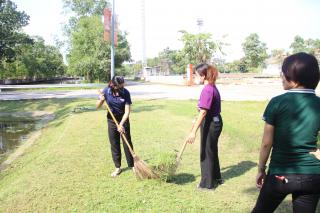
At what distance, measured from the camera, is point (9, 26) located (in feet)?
121

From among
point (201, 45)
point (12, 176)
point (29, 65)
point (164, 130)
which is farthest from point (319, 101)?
point (29, 65)

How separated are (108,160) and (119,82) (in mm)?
2182

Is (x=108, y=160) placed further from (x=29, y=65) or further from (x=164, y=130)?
(x=29, y=65)

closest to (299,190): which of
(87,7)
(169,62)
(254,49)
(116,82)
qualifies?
(116,82)

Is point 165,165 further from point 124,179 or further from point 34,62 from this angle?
point 34,62

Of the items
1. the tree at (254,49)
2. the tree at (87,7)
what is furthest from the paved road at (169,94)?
the tree at (254,49)

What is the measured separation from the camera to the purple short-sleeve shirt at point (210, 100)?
4.95m

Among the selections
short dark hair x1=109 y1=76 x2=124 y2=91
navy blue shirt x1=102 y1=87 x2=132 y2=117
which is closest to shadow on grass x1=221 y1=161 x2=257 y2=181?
navy blue shirt x1=102 y1=87 x2=132 y2=117

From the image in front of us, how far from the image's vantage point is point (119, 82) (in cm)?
579

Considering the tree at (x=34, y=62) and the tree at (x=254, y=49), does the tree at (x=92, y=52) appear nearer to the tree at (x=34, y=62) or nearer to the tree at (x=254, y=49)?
the tree at (x=34, y=62)

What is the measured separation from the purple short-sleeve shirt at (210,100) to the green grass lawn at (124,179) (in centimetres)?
126

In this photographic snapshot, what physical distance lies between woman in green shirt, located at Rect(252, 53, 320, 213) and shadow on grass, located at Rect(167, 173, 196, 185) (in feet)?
10.6

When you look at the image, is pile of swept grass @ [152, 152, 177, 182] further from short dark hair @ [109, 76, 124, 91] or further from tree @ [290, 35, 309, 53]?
tree @ [290, 35, 309, 53]

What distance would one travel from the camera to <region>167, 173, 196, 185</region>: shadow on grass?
227 inches
